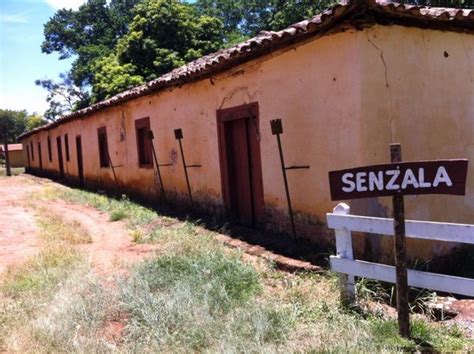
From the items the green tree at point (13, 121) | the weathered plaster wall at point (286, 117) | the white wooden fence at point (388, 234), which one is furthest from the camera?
the green tree at point (13, 121)

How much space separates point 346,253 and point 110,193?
43.0 feet

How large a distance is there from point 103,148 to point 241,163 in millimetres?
10142

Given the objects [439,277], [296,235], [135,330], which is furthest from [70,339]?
[296,235]

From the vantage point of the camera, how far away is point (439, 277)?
13.7ft

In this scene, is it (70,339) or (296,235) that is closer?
(70,339)

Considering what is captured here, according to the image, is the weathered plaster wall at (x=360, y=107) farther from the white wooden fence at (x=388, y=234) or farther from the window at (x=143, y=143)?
the window at (x=143, y=143)

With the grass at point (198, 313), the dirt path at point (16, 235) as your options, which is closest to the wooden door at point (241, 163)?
the grass at point (198, 313)

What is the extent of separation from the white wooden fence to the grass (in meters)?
0.31

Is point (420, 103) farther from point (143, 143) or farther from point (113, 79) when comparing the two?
point (113, 79)

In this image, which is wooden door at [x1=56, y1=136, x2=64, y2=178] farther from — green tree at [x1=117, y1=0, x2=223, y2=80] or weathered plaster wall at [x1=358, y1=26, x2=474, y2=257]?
weathered plaster wall at [x1=358, y1=26, x2=474, y2=257]

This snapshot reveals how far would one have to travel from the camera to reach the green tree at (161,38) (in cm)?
2542

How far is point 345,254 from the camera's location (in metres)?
4.85

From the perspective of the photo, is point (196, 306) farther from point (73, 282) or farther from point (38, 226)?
point (38, 226)

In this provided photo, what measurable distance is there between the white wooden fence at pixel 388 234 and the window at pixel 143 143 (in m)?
9.02
